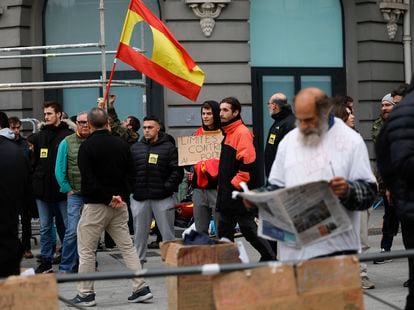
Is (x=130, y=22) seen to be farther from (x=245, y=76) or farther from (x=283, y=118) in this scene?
(x=245, y=76)

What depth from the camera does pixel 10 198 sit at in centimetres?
655

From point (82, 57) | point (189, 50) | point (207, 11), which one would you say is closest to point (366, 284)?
point (189, 50)

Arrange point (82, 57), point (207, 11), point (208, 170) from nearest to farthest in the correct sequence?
point (208, 170)
point (207, 11)
point (82, 57)

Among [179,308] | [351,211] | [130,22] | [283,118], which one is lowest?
[179,308]

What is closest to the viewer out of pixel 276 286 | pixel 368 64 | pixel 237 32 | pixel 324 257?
pixel 276 286

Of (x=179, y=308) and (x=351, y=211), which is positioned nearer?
(x=351, y=211)

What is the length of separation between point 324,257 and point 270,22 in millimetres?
13391

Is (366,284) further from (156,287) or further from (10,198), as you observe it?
(10,198)

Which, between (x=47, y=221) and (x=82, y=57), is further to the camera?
(x=82, y=57)

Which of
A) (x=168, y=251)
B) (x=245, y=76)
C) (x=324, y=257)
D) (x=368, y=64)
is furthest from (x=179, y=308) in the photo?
(x=368, y=64)

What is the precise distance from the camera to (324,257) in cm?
586

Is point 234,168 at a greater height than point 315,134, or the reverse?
point 315,134

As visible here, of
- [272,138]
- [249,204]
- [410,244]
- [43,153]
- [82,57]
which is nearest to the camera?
[249,204]

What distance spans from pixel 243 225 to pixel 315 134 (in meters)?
4.75
